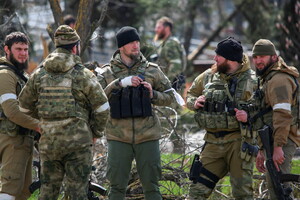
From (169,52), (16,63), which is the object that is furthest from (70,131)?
(169,52)

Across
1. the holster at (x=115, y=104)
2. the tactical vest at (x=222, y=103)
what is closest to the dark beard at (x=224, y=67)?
the tactical vest at (x=222, y=103)

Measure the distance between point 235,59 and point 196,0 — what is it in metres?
14.0

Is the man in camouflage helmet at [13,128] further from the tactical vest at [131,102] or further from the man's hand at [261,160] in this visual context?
the man's hand at [261,160]

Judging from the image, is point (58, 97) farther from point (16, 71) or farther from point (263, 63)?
point (263, 63)

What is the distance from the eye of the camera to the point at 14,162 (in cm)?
781

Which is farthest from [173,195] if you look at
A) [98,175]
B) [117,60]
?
[117,60]

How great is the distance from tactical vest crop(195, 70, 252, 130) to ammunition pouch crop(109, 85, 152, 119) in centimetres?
64

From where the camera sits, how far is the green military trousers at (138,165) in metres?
7.51

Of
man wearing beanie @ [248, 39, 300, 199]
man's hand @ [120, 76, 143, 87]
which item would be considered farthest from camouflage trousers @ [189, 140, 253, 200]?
man's hand @ [120, 76, 143, 87]

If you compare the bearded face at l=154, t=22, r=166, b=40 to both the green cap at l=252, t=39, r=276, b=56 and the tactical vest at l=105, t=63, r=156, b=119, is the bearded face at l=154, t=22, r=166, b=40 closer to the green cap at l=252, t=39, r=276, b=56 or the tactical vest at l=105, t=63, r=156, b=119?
the green cap at l=252, t=39, r=276, b=56

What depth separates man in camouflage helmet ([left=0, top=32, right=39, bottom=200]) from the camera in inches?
302

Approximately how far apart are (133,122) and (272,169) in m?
1.71

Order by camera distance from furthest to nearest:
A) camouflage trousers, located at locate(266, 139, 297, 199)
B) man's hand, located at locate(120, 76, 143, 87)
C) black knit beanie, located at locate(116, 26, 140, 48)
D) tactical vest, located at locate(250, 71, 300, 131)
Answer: camouflage trousers, located at locate(266, 139, 297, 199), tactical vest, located at locate(250, 71, 300, 131), black knit beanie, located at locate(116, 26, 140, 48), man's hand, located at locate(120, 76, 143, 87)

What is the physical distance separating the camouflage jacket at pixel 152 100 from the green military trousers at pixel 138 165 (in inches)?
3.4
